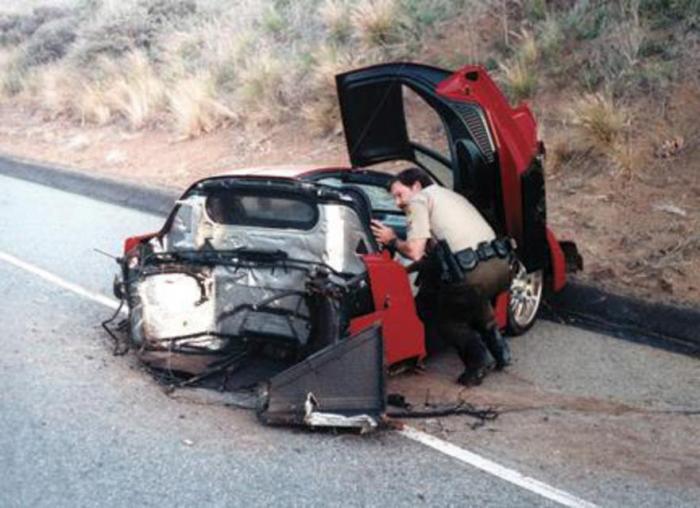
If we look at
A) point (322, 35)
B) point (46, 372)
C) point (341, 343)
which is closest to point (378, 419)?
point (341, 343)

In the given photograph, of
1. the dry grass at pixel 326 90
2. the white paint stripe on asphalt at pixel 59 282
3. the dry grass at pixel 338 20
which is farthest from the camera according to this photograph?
the dry grass at pixel 338 20

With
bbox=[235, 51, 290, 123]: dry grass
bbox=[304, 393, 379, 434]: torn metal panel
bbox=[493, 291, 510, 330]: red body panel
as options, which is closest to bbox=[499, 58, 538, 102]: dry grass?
bbox=[235, 51, 290, 123]: dry grass

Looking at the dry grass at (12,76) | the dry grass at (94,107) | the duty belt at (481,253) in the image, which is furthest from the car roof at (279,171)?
the dry grass at (12,76)

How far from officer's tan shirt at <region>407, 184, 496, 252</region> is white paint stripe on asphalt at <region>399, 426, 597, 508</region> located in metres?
1.45

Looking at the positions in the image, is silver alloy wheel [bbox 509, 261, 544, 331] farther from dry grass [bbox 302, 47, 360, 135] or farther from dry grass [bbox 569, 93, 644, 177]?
dry grass [bbox 302, 47, 360, 135]

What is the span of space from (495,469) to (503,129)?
9.16ft

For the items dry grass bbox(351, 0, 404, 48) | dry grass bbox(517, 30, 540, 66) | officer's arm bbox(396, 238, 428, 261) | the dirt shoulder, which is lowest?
the dirt shoulder

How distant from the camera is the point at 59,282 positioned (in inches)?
392

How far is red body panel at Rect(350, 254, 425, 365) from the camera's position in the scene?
21.7ft

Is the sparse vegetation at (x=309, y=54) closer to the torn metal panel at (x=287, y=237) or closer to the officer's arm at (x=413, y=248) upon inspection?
the officer's arm at (x=413, y=248)

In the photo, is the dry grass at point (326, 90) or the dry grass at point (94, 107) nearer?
the dry grass at point (326, 90)

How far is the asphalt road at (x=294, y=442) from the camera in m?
5.29

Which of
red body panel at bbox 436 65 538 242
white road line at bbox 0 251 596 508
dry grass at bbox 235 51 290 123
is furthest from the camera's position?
dry grass at bbox 235 51 290 123

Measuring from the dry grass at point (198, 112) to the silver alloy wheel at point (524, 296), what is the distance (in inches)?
419
